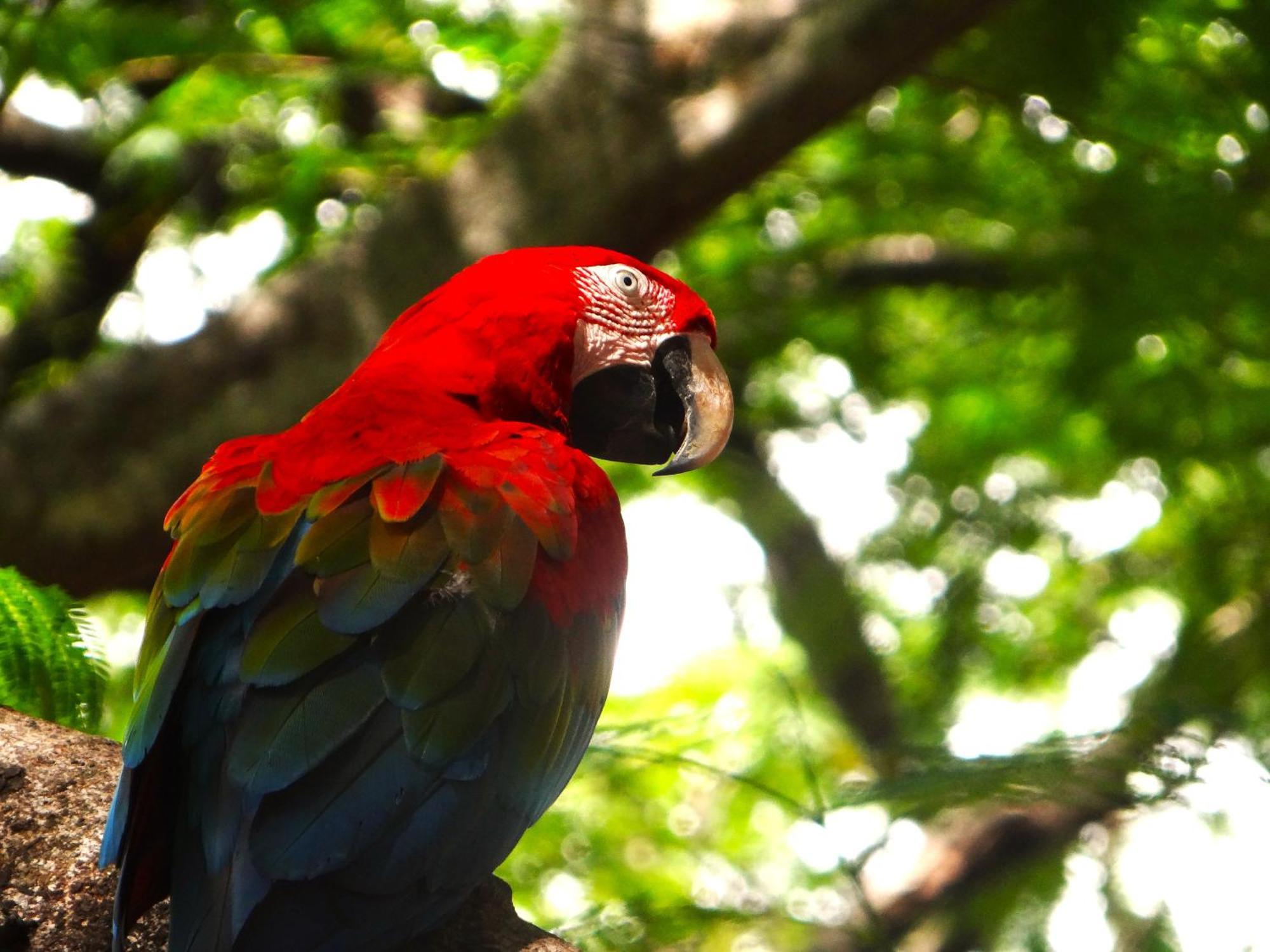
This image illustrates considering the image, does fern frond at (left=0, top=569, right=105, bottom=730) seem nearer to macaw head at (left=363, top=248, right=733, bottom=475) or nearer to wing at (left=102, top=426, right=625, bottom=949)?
wing at (left=102, top=426, right=625, bottom=949)

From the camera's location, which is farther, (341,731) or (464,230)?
(464,230)

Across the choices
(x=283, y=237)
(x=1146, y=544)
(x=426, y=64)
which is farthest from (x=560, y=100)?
(x=1146, y=544)

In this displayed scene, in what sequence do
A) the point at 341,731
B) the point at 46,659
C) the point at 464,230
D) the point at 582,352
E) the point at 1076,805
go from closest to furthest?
1. the point at 341,731
2. the point at 46,659
3. the point at 1076,805
4. the point at 582,352
5. the point at 464,230

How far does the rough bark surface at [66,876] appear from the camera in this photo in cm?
105

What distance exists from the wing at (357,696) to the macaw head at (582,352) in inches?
11.2

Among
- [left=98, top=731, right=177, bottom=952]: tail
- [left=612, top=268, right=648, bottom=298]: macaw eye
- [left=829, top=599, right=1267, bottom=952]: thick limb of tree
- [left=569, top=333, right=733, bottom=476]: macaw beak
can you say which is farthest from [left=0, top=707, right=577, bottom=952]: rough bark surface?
[left=612, top=268, right=648, bottom=298]: macaw eye

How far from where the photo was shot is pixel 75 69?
228 centimetres

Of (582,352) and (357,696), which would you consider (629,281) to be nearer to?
(582,352)

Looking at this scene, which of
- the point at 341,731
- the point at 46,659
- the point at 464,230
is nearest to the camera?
the point at 341,731

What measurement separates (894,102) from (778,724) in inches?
73.3

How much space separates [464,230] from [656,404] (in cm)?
128

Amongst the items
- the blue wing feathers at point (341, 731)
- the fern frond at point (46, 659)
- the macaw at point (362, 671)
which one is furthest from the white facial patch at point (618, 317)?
the fern frond at point (46, 659)

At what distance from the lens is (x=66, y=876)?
108cm

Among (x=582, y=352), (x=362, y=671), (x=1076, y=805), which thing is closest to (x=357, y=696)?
(x=362, y=671)
